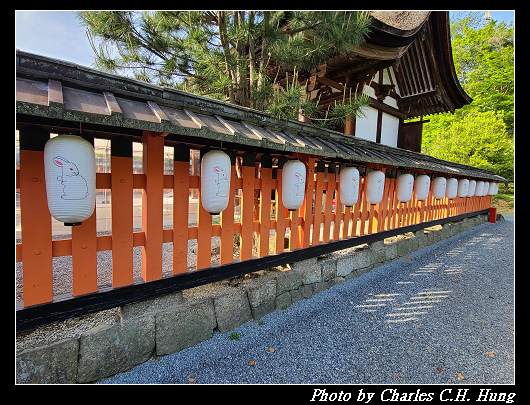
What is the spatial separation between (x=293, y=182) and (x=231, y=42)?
2692 mm

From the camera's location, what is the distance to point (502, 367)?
2633 millimetres

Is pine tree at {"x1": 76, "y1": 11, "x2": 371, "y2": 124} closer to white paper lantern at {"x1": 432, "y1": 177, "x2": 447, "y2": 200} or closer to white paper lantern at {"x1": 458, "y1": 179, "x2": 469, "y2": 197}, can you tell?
white paper lantern at {"x1": 432, "y1": 177, "x2": 447, "y2": 200}

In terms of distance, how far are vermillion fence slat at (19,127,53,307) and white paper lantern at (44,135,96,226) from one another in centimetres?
27

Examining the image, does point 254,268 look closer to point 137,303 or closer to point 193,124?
point 137,303

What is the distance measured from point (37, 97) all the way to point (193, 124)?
0.96m

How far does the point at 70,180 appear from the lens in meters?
1.68

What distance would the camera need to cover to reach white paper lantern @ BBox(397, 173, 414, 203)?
5.07 meters

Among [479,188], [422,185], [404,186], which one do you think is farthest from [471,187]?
[404,186]

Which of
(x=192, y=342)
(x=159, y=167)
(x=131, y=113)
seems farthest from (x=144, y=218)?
(x=192, y=342)

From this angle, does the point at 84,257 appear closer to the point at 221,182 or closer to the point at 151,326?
the point at 151,326

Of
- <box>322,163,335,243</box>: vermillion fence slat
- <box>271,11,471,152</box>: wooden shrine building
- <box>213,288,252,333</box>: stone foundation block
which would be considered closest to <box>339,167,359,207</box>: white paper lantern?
<box>322,163,335,243</box>: vermillion fence slat

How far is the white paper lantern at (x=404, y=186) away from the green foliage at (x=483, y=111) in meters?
13.9

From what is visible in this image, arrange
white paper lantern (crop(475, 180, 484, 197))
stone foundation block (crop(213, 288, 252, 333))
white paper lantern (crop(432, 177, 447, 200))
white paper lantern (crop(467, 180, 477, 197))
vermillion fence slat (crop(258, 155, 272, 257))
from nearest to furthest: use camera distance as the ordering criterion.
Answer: stone foundation block (crop(213, 288, 252, 333)) → vermillion fence slat (crop(258, 155, 272, 257)) → white paper lantern (crop(432, 177, 447, 200)) → white paper lantern (crop(467, 180, 477, 197)) → white paper lantern (crop(475, 180, 484, 197))
